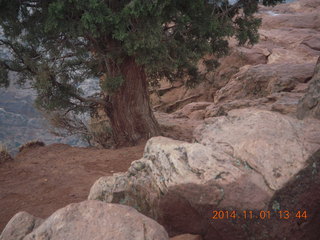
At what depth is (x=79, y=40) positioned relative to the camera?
730 centimetres

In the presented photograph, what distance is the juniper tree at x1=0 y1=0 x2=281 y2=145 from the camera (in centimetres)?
594

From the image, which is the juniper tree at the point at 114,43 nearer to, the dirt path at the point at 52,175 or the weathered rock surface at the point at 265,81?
the dirt path at the point at 52,175

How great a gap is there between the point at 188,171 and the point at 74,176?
3.87 meters

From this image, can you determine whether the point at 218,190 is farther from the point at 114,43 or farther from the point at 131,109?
the point at 131,109

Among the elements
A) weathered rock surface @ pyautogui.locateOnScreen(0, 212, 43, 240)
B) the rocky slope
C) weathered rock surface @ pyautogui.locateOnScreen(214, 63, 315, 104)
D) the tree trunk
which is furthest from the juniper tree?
weathered rock surface @ pyautogui.locateOnScreen(0, 212, 43, 240)

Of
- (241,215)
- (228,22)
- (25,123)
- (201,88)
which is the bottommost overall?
(25,123)

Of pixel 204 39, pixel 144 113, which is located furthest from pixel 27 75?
pixel 204 39

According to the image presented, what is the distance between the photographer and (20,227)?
7.95 feet

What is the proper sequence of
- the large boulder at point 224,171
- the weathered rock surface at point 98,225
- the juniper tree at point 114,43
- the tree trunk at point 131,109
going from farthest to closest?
1. the tree trunk at point 131,109
2. the juniper tree at point 114,43
3. the large boulder at point 224,171
4. the weathered rock surface at point 98,225

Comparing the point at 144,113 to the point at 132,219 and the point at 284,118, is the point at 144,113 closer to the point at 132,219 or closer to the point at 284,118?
the point at 284,118

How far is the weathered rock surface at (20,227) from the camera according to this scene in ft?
7.76

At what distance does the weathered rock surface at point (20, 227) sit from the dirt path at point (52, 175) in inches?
74.1

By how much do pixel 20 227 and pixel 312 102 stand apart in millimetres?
3492

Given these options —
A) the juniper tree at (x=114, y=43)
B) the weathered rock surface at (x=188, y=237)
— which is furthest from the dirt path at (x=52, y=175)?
the weathered rock surface at (x=188, y=237)
